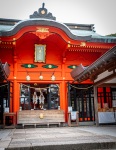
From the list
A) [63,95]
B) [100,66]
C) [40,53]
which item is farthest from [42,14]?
[100,66]

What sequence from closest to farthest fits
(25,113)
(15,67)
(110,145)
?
(110,145)
(25,113)
(15,67)

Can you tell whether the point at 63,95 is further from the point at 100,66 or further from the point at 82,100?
the point at 100,66

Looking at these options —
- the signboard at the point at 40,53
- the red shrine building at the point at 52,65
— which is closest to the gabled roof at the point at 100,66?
the red shrine building at the point at 52,65

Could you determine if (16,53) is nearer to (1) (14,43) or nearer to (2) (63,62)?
(1) (14,43)

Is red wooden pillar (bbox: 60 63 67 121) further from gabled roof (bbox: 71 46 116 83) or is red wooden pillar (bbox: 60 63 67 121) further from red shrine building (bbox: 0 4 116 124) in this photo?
gabled roof (bbox: 71 46 116 83)

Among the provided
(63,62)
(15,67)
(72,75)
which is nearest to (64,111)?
(72,75)

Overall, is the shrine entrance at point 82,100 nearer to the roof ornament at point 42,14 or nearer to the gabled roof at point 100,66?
the gabled roof at point 100,66

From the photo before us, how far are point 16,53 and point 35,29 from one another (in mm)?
2057

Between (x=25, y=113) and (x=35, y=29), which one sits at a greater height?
(x=35, y=29)

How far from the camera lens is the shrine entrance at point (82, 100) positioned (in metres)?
13.5

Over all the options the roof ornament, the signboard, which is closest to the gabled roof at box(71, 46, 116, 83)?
the signboard

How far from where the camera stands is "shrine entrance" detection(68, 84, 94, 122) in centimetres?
1353

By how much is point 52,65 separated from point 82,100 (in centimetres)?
312

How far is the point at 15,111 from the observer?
41.4ft
